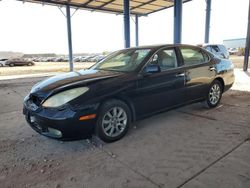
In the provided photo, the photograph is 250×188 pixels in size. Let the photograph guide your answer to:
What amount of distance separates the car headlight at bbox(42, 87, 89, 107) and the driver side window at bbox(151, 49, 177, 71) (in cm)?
137

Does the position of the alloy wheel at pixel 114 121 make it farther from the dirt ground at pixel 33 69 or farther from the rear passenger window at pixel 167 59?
the dirt ground at pixel 33 69

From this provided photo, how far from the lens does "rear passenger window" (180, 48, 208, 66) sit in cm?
405

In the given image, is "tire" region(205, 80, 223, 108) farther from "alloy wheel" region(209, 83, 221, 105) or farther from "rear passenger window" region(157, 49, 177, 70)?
"rear passenger window" region(157, 49, 177, 70)

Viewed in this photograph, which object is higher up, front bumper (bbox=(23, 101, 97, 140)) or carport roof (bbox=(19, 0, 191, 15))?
carport roof (bbox=(19, 0, 191, 15))

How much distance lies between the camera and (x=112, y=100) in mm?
3035

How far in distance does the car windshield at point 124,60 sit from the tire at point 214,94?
183 cm

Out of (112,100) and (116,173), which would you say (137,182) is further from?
(112,100)

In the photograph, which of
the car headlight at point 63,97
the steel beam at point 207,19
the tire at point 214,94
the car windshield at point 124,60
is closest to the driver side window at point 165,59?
the car windshield at point 124,60

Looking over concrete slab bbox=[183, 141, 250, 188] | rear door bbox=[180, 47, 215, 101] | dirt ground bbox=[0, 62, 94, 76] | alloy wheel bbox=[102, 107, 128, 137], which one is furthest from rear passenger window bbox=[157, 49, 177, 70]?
dirt ground bbox=[0, 62, 94, 76]

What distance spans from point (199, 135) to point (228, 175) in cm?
107

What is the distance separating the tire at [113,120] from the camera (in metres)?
2.94

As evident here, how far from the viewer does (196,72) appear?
416 centimetres

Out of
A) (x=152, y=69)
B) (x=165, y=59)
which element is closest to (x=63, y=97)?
(x=152, y=69)

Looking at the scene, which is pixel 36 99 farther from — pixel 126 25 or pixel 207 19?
pixel 207 19
